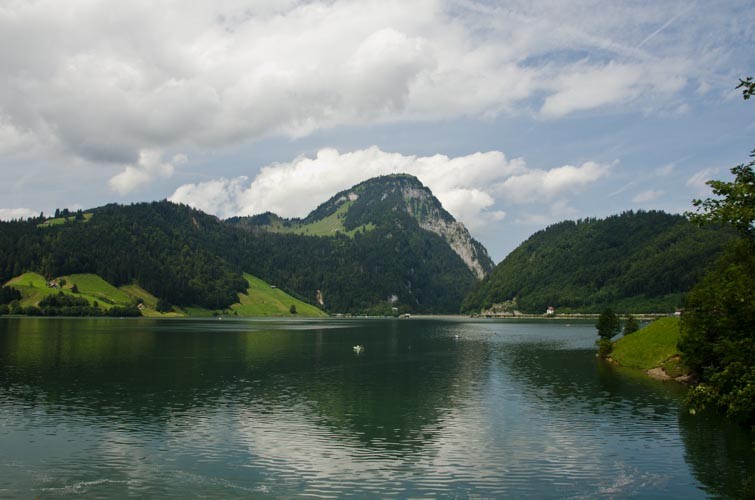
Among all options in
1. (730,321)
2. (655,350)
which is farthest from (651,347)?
(730,321)

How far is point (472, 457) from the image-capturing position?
44031mm

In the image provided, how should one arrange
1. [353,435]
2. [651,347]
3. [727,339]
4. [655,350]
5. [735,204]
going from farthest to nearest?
[651,347] < [655,350] < [353,435] < [727,339] < [735,204]

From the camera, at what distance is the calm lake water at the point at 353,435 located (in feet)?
122

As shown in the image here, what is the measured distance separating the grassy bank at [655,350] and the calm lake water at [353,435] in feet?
19.4

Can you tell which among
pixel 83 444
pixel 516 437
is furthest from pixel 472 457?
pixel 83 444

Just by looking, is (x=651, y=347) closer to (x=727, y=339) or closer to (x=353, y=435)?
(x=727, y=339)

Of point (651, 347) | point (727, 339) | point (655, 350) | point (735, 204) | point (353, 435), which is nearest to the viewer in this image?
point (735, 204)

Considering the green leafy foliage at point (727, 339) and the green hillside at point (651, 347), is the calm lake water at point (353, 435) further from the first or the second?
the green hillside at point (651, 347)

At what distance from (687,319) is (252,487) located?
64759mm

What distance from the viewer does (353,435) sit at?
1991 inches

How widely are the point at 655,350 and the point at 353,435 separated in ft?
233

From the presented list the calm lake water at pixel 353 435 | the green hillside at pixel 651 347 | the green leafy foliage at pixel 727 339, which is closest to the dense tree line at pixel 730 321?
the green leafy foliage at pixel 727 339

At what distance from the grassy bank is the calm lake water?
5927 millimetres

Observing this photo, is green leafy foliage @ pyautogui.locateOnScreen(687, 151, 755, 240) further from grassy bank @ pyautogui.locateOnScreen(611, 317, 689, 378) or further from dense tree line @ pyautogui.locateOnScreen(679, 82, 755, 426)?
grassy bank @ pyautogui.locateOnScreen(611, 317, 689, 378)
